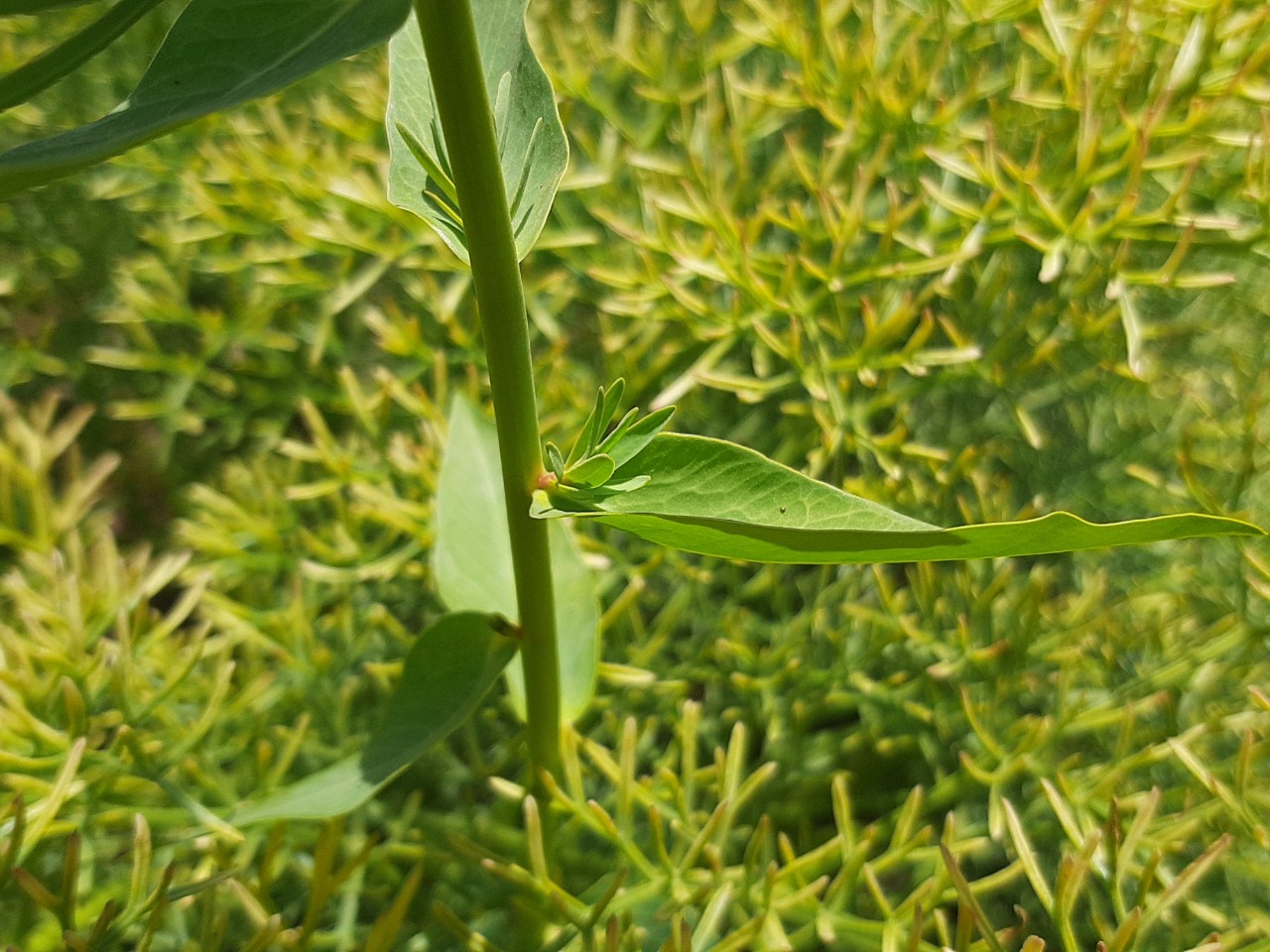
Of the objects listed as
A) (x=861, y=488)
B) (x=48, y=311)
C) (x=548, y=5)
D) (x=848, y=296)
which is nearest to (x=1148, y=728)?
(x=861, y=488)

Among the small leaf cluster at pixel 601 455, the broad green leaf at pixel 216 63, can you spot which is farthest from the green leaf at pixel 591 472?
the broad green leaf at pixel 216 63

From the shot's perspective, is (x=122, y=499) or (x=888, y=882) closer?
(x=888, y=882)

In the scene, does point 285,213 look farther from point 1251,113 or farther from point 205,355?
point 1251,113

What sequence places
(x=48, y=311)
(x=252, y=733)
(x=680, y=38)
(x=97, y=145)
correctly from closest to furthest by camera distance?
(x=97, y=145)
(x=252, y=733)
(x=680, y=38)
(x=48, y=311)

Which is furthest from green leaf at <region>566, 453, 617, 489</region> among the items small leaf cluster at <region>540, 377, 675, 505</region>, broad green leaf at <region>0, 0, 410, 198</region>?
broad green leaf at <region>0, 0, 410, 198</region>

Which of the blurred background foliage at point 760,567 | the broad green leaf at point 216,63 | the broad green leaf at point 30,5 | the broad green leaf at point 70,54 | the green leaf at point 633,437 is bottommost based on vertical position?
the blurred background foliage at point 760,567

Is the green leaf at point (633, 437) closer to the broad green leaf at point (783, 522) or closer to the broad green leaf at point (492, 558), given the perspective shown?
the broad green leaf at point (783, 522)
